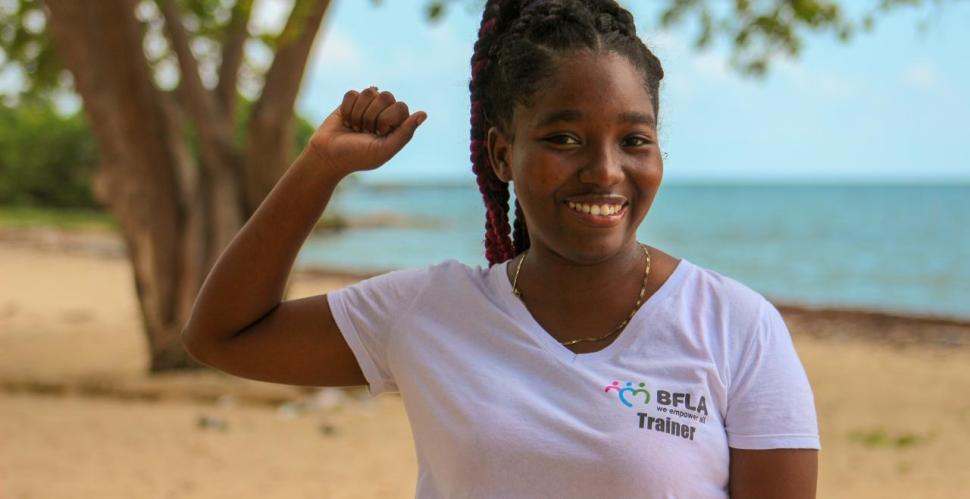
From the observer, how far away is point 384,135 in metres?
1.87

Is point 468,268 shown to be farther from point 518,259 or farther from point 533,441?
point 533,441

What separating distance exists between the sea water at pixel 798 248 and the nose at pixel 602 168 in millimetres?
570

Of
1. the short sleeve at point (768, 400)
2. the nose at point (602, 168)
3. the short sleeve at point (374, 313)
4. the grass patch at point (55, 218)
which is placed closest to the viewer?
the short sleeve at point (768, 400)

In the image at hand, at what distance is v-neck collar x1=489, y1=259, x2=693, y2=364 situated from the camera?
1.64 m

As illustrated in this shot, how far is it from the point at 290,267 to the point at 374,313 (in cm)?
18

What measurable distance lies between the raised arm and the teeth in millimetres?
342

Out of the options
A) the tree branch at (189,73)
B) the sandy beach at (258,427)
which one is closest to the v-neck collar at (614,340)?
the sandy beach at (258,427)

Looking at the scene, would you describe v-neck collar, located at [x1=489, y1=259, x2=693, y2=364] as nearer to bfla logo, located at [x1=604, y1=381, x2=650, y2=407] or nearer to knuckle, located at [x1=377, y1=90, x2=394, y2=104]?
bfla logo, located at [x1=604, y1=381, x2=650, y2=407]

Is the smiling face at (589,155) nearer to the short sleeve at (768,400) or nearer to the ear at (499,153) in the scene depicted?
the ear at (499,153)

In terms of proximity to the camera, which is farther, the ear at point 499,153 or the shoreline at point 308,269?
the shoreline at point 308,269

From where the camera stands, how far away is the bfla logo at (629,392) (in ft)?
5.17

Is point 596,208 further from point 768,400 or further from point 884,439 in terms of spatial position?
point 884,439

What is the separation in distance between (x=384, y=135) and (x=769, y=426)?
80 centimetres

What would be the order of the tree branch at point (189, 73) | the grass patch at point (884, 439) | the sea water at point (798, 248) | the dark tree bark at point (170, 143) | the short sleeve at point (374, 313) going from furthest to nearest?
the sea water at point (798, 248), the tree branch at point (189, 73), the dark tree bark at point (170, 143), the grass patch at point (884, 439), the short sleeve at point (374, 313)
